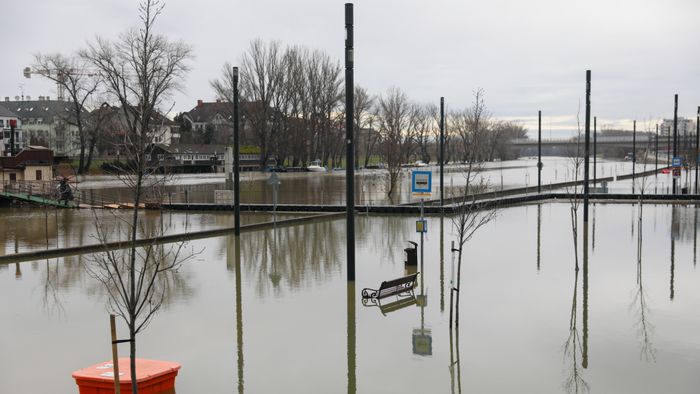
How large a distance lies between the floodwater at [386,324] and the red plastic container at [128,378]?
0.63 meters

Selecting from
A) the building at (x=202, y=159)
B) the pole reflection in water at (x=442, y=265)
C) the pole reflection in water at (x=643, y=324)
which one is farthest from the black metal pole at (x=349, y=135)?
the building at (x=202, y=159)

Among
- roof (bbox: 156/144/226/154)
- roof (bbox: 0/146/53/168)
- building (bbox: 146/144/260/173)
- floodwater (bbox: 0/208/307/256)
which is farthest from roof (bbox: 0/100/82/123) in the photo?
floodwater (bbox: 0/208/307/256)

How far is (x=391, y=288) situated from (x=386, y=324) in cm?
218

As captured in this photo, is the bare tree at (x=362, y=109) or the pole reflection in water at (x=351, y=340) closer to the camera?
the pole reflection in water at (x=351, y=340)

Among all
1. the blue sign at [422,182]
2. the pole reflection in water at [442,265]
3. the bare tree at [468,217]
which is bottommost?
the pole reflection in water at [442,265]

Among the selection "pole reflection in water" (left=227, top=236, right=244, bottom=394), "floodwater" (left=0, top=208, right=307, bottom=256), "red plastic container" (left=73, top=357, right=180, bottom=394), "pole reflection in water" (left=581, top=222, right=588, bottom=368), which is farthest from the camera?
"floodwater" (left=0, top=208, right=307, bottom=256)

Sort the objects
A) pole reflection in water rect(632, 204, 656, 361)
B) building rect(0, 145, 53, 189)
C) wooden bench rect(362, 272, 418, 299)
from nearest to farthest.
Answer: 1. pole reflection in water rect(632, 204, 656, 361)
2. wooden bench rect(362, 272, 418, 299)
3. building rect(0, 145, 53, 189)

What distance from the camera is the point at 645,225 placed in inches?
1278

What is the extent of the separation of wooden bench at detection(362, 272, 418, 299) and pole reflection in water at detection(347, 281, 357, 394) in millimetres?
422

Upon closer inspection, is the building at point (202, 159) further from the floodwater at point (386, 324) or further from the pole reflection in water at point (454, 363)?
the pole reflection in water at point (454, 363)

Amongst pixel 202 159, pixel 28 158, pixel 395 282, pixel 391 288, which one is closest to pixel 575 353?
pixel 395 282

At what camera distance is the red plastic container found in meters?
10.1

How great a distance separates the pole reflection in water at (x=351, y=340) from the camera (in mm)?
11532

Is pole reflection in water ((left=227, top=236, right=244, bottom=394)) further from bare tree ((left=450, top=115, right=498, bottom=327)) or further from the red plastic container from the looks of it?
bare tree ((left=450, top=115, right=498, bottom=327))
